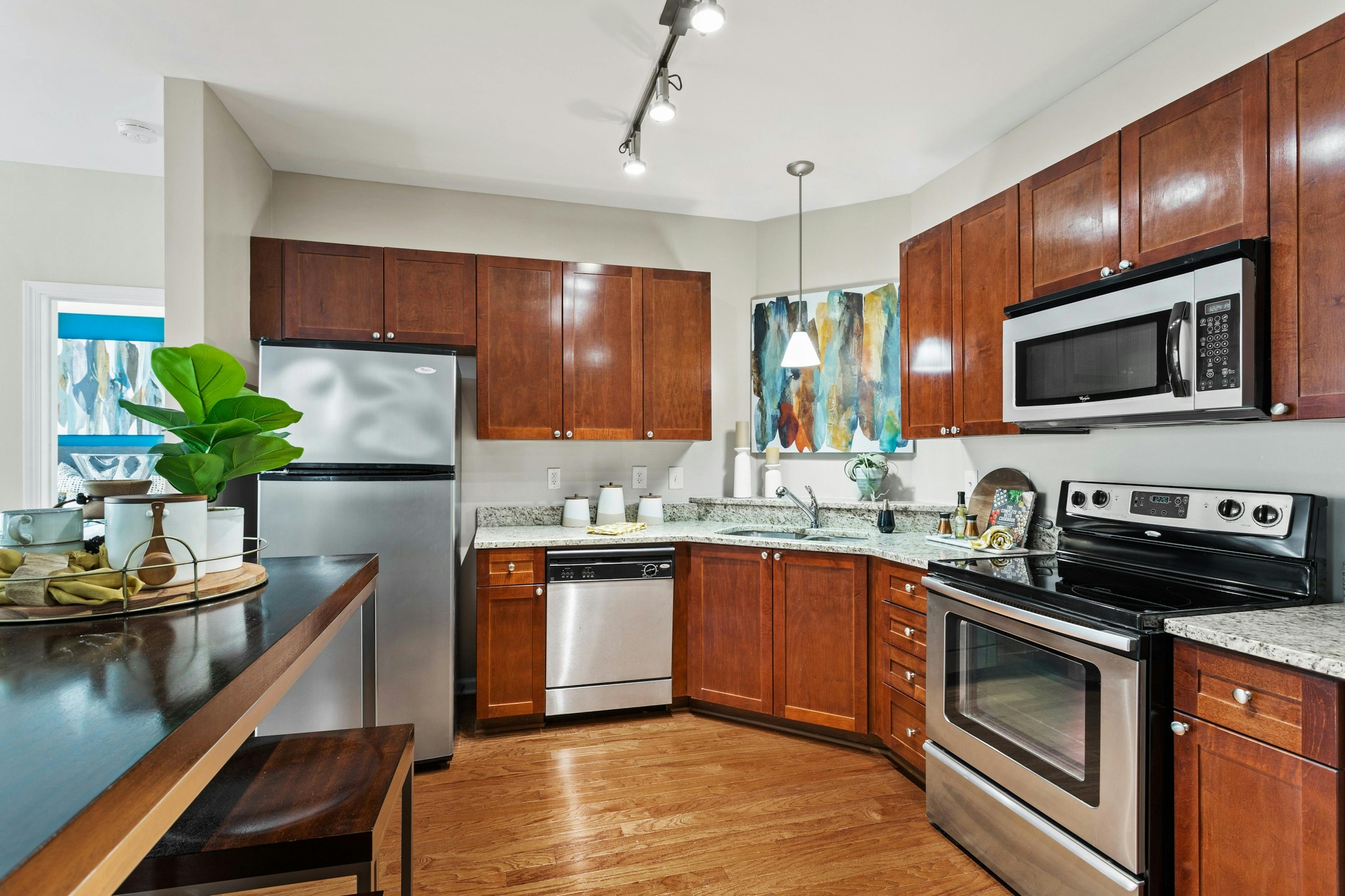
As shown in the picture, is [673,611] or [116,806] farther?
[673,611]

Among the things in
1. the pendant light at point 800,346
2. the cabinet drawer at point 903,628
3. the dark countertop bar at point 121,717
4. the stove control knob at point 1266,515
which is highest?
the pendant light at point 800,346

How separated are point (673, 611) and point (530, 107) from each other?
2.25m

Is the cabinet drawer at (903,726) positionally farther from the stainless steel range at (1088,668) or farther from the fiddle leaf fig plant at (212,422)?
the fiddle leaf fig plant at (212,422)

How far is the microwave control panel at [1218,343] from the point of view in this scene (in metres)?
1.68

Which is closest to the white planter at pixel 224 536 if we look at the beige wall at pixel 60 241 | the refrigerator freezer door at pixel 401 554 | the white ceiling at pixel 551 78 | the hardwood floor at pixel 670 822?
the hardwood floor at pixel 670 822

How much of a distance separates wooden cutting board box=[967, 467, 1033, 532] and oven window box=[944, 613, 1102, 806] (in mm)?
839

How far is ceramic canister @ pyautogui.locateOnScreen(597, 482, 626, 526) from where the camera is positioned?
11.4 ft

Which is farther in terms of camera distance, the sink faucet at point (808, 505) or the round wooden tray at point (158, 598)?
the sink faucet at point (808, 505)

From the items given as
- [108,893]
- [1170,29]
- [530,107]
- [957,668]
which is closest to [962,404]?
[957,668]

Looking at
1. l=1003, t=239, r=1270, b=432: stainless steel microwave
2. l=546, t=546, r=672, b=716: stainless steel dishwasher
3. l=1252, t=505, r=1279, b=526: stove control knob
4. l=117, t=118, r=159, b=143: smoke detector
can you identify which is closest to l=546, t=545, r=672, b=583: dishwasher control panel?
l=546, t=546, r=672, b=716: stainless steel dishwasher

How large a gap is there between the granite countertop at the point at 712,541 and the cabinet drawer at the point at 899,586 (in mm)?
33

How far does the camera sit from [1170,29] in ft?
7.06

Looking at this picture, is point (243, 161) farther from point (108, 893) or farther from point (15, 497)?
point (108, 893)

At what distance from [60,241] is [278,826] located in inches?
133
